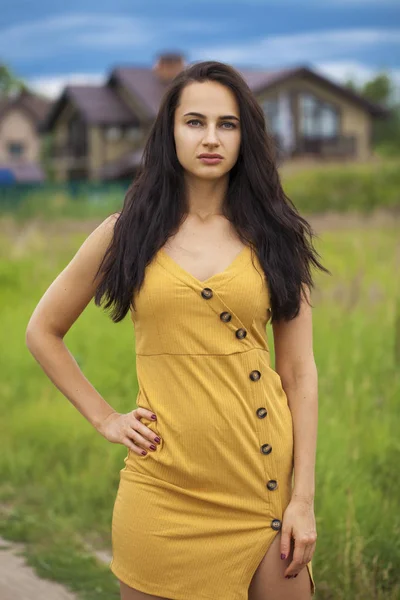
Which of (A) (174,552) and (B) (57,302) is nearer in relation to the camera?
(A) (174,552)

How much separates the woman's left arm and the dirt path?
185 cm

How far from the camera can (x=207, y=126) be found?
2340mm

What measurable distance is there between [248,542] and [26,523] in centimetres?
264

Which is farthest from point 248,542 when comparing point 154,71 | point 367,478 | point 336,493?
point 154,71

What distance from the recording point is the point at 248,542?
2256 mm

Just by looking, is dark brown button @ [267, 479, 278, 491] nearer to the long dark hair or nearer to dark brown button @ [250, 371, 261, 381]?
dark brown button @ [250, 371, 261, 381]

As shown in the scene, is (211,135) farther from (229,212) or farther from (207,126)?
(229,212)

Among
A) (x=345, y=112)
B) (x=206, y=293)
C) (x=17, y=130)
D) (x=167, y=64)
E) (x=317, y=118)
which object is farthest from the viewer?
(x=17, y=130)

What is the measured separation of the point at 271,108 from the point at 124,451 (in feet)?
104

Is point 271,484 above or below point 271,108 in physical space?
above

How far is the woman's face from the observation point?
234cm

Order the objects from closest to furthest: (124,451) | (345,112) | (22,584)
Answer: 1. (22,584)
2. (124,451)
3. (345,112)

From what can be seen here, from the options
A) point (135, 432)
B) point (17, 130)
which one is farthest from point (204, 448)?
point (17, 130)

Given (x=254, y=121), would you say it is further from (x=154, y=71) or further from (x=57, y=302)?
(x=154, y=71)
